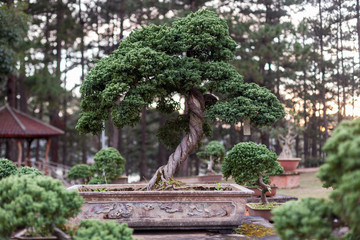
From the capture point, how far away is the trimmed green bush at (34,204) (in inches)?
137

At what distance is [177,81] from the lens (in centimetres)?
652

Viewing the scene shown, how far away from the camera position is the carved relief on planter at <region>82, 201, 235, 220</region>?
5.89 meters

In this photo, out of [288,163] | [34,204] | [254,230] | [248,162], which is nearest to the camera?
[34,204]

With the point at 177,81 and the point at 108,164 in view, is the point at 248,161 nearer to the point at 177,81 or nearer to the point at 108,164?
the point at 177,81

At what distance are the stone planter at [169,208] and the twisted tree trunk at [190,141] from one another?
86 centimetres

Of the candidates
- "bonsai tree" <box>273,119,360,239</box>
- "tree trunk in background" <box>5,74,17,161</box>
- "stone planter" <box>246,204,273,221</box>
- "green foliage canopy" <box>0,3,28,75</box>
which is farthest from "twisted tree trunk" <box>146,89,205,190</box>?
"tree trunk in background" <box>5,74,17,161</box>

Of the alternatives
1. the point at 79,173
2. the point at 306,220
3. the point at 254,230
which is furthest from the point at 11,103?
the point at 306,220

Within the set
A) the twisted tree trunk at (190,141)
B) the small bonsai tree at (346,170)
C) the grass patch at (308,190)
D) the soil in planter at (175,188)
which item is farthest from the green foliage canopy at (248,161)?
the grass patch at (308,190)

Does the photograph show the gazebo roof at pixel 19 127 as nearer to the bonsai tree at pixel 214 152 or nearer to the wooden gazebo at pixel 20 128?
the wooden gazebo at pixel 20 128

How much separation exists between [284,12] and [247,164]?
1615 cm

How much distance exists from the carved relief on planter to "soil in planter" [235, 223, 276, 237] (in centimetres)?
46

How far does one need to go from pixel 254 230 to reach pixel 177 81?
294cm

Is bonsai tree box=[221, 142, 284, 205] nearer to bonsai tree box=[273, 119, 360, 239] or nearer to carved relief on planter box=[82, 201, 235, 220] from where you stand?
carved relief on planter box=[82, 201, 235, 220]

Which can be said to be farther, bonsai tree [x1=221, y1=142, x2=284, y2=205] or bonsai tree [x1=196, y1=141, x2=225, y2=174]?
bonsai tree [x1=196, y1=141, x2=225, y2=174]
